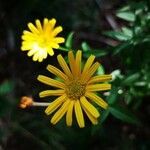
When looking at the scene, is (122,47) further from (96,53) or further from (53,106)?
(53,106)

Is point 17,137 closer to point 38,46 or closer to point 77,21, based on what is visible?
point 77,21

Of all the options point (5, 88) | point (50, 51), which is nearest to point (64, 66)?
point (50, 51)

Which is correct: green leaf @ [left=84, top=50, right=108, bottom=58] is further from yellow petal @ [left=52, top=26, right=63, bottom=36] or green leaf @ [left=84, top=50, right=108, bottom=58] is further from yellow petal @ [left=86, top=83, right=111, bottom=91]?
yellow petal @ [left=86, top=83, right=111, bottom=91]

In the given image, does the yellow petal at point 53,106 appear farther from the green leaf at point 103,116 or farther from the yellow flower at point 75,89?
the green leaf at point 103,116

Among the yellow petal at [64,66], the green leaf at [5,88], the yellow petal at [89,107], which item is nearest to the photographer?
the yellow petal at [89,107]

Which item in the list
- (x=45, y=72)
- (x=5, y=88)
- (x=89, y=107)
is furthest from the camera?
(x=45, y=72)

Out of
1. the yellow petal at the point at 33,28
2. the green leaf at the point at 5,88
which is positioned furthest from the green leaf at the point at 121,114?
the green leaf at the point at 5,88
